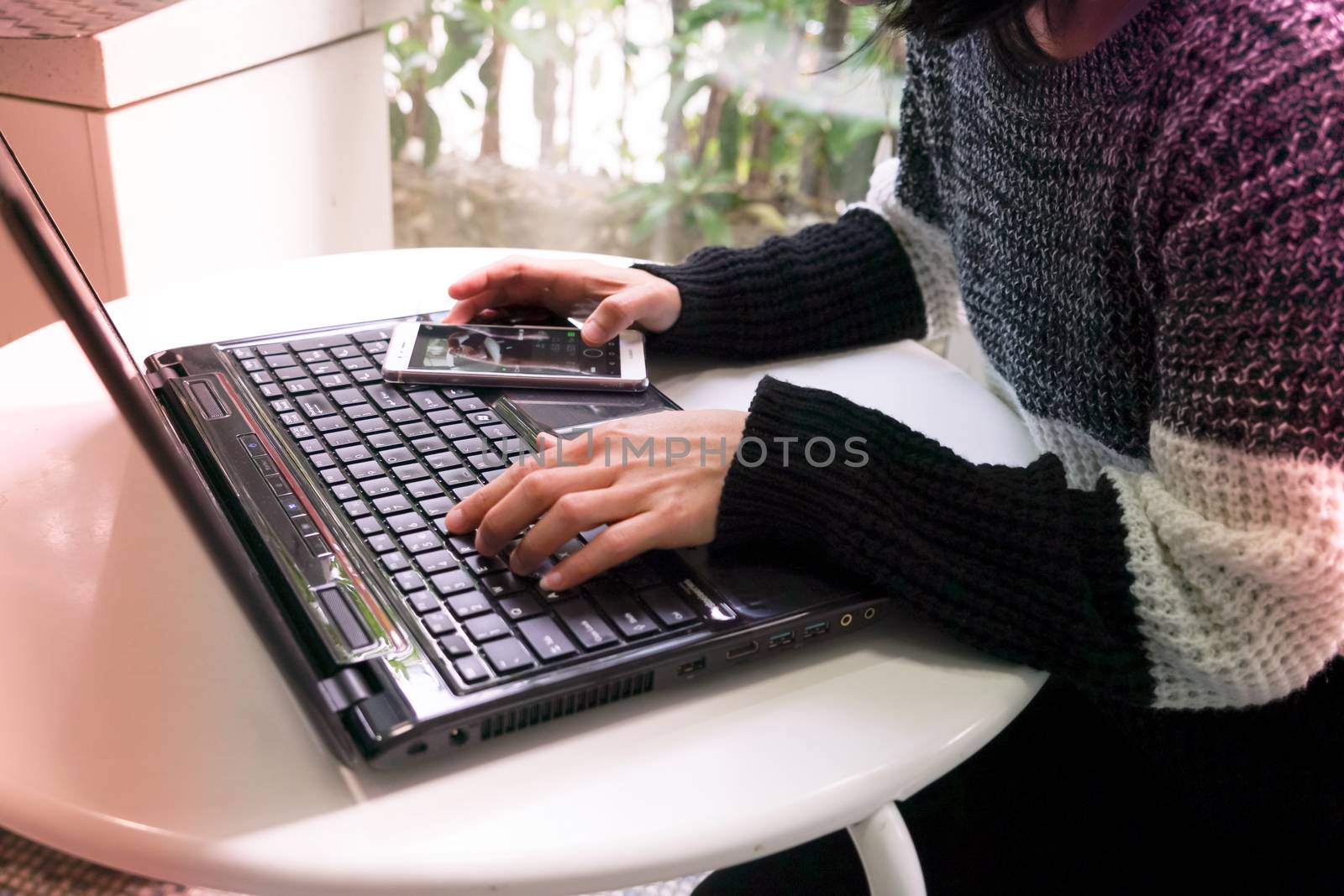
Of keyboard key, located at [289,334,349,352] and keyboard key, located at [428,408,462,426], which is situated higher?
keyboard key, located at [428,408,462,426]

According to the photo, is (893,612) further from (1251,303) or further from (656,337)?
(656,337)

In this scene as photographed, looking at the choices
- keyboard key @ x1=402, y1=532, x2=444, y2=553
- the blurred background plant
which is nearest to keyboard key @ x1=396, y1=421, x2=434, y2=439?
keyboard key @ x1=402, y1=532, x2=444, y2=553

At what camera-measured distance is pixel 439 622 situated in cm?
50

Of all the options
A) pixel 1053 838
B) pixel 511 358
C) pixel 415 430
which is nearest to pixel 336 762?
pixel 415 430

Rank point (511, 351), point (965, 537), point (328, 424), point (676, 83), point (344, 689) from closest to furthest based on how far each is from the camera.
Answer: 1. point (344, 689)
2. point (965, 537)
3. point (328, 424)
4. point (511, 351)
5. point (676, 83)

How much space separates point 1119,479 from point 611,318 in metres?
0.36

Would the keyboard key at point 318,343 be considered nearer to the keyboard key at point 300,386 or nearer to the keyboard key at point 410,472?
the keyboard key at point 300,386

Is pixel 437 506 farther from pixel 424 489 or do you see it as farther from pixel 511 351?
pixel 511 351

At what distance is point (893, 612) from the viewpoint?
574mm

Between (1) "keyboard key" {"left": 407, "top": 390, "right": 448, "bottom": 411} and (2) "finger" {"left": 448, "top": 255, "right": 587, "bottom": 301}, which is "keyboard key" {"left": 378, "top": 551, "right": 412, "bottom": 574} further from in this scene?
(2) "finger" {"left": 448, "top": 255, "right": 587, "bottom": 301}

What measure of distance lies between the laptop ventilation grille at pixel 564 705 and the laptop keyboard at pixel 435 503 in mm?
16

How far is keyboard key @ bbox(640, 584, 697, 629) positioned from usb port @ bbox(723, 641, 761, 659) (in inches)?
0.9

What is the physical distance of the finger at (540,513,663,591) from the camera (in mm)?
529

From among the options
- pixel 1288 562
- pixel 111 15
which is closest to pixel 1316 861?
pixel 1288 562
